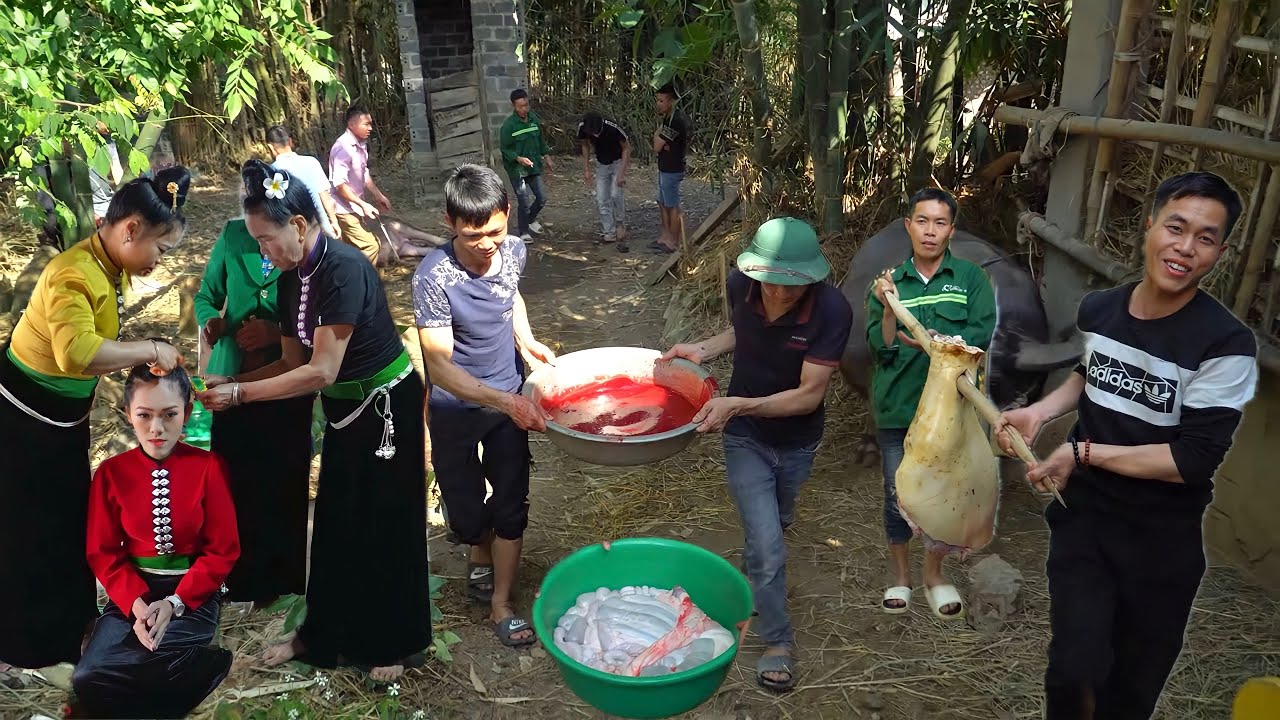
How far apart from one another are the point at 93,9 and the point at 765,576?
3.86 meters

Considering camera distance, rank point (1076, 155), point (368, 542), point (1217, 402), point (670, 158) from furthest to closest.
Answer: point (670, 158) < point (1076, 155) < point (368, 542) < point (1217, 402)

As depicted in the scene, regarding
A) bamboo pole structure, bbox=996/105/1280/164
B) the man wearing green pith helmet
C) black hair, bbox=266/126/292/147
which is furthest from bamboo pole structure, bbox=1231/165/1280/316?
black hair, bbox=266/126/292/147

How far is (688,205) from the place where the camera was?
1180cm

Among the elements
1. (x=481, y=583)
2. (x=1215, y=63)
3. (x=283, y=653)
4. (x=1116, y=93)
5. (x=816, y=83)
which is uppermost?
(x=1215, y=63)

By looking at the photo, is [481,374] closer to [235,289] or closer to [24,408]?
[235,289]

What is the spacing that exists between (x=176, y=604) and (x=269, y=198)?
119cm

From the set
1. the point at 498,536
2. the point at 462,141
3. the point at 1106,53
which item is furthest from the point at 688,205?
the point at 498,536

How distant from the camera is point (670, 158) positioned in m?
9.12

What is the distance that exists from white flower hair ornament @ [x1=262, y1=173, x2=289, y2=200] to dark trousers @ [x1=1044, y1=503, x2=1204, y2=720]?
2.36 meters

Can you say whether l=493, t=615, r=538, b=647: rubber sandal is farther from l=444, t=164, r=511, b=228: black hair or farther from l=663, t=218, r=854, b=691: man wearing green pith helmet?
l=444, t=164, r=511, b=228: black hair

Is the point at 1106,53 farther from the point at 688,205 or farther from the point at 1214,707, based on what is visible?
the point at 688,205

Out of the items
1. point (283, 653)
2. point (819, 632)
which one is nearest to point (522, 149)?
point (819, 632)

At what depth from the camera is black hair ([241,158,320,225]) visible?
9.22ft

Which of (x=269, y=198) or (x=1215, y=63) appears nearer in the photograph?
(x=269, y=198)
